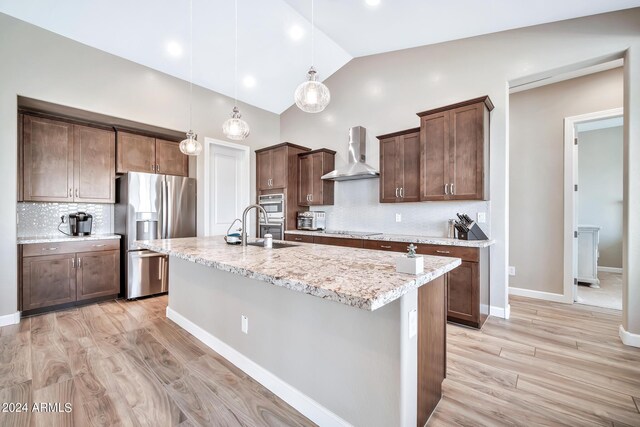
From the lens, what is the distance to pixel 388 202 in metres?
3.87

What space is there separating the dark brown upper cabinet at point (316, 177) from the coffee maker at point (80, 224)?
307 cm

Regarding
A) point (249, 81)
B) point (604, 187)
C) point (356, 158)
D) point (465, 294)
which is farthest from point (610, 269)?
point (249, 81)

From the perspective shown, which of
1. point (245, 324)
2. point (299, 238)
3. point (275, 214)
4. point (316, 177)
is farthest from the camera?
point (275, 214)

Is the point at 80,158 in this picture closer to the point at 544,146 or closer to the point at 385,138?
the point at 385,138

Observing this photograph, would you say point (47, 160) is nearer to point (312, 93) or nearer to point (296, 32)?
point (312, 93)

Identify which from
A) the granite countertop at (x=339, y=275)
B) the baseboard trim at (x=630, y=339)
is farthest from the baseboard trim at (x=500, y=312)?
the granite countertop at (x=339, y=275)

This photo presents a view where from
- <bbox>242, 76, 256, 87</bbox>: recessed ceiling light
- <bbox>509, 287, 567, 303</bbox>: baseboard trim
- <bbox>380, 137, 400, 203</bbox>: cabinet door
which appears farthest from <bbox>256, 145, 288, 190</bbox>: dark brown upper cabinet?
<bbox>509, 287, 567, 303</bbox>: baseboard trim

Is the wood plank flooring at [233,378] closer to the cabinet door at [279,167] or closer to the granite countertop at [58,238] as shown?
the granite countertop at [58,238]

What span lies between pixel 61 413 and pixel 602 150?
834cm

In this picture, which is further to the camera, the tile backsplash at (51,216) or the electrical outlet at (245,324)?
the tile backsplash at (51,216)

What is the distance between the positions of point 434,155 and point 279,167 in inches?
105

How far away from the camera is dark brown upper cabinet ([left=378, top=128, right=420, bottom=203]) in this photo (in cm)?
356

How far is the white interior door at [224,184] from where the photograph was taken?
15.6 ft

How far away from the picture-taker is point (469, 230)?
302cm
